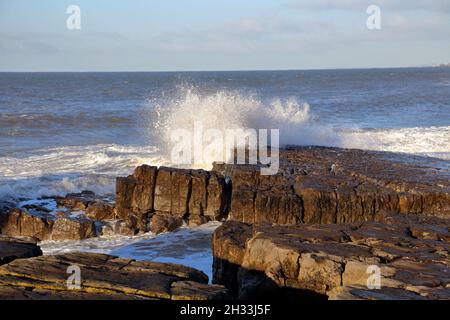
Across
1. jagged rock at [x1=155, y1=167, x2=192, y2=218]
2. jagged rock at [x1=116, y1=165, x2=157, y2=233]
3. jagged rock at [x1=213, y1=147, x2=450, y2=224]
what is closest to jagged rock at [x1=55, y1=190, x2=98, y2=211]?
jagged rock at [x1=116, y1=165, x2=157, y2=233]

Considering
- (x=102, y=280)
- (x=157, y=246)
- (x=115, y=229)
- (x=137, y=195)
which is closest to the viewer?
(x=102, y=280)

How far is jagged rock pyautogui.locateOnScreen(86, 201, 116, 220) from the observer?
9625mm

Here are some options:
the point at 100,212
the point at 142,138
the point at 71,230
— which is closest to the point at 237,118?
the point at 100,212

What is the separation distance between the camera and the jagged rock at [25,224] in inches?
362

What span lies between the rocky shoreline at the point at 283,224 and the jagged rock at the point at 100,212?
2 cm

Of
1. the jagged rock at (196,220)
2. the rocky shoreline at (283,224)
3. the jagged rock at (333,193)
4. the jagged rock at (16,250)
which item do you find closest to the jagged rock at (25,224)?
the rocky shoreline at (283,224)

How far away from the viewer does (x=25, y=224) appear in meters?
9.33

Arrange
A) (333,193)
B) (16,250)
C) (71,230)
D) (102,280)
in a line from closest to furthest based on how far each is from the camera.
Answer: (102,280), (16,250), (333,193), (71,230)

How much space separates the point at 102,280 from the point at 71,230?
460cm

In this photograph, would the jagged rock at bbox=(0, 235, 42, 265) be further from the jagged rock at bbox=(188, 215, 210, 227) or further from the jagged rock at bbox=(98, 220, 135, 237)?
the jagged rock at bbox=(188, 215, 210, 227)

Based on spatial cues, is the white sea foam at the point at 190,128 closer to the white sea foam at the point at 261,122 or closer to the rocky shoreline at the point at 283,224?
the white sea foam at the point at 261,122

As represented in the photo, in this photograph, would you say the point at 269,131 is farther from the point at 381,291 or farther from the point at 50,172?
the point at 381,291

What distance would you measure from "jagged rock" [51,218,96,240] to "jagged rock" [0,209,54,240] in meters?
0.13

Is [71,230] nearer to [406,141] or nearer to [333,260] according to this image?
[333,260]
